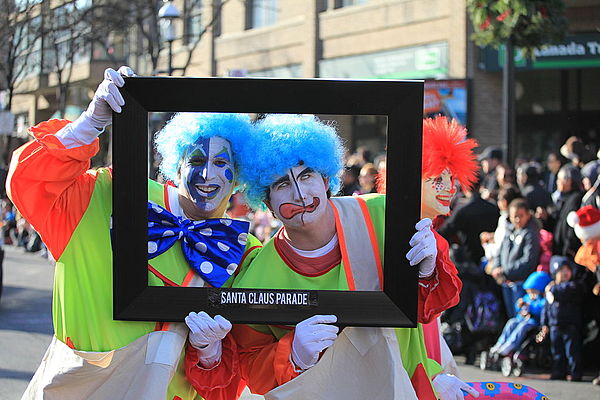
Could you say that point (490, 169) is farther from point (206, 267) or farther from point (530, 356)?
point (206, 267)

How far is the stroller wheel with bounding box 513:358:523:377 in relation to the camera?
7680 mm

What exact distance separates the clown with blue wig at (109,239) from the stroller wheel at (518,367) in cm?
480

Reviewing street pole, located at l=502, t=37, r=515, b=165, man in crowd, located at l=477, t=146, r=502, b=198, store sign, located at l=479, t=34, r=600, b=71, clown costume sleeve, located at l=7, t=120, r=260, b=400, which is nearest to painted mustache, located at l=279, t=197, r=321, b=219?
clown costume sleeve, located at l=7, t=120, r=260, b=400

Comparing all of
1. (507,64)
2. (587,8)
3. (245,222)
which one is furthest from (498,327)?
(587,8)

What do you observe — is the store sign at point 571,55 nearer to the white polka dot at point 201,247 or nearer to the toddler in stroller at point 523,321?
the toddler in stroller at point 523,321

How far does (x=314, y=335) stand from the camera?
316 cm

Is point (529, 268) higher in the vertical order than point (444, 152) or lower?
lower

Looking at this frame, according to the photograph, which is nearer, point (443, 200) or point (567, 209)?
point (443, 200)

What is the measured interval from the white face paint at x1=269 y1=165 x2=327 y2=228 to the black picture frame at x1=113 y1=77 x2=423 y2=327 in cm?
29

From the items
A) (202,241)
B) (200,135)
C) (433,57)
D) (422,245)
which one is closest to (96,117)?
(200,135)

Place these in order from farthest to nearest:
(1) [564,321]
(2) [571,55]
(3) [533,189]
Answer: (2) [571,55]
(3) [533,189]
(1) [564,321]

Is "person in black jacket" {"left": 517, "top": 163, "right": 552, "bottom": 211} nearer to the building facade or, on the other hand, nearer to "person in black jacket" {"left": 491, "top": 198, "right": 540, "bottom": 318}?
"person in black jacket" {"left": 491, "top": 198, "right": 540, "bottom": 318}

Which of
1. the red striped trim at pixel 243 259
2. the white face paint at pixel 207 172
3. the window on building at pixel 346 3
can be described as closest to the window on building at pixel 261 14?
the window on building at pixel 346 3

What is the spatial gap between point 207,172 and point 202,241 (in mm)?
261
